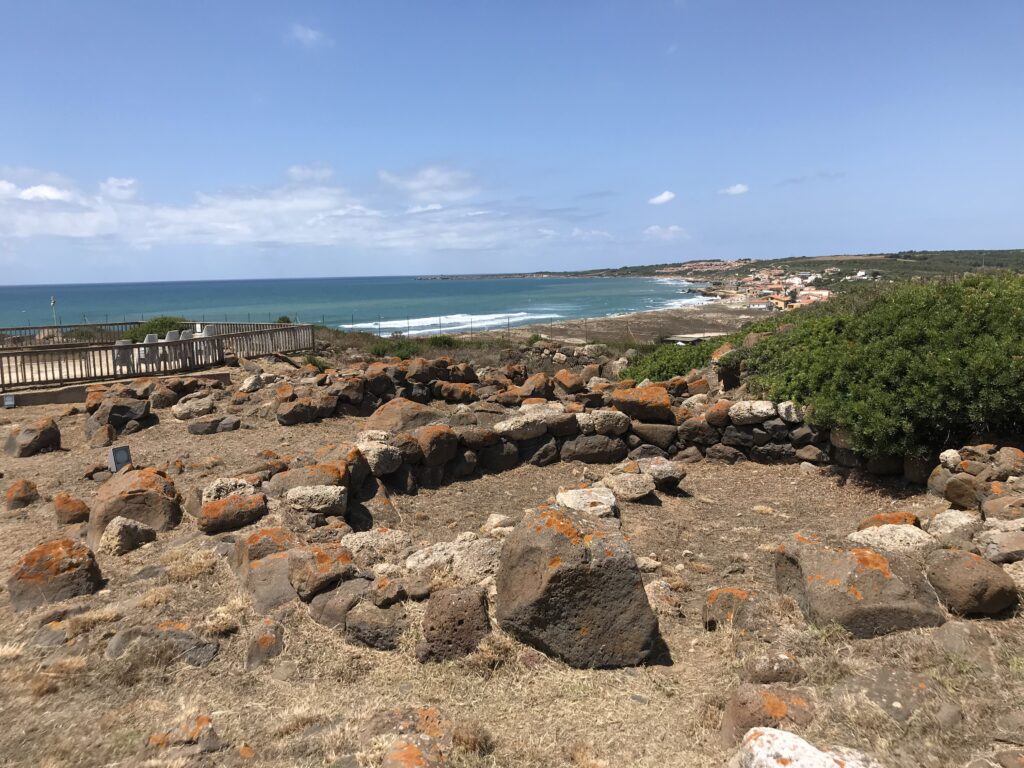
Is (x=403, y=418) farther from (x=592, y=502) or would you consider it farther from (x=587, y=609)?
(x=587, y=609)

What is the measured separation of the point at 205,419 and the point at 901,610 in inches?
469

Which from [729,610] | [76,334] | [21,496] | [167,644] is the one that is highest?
[76,334]

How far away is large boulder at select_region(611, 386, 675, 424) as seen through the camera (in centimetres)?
1110

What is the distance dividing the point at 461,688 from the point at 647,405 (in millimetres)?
7274

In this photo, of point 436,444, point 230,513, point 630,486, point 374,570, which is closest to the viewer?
point 374,570

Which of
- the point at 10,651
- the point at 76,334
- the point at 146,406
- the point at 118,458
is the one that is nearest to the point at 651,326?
the point at 76,334

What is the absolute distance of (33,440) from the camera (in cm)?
1095

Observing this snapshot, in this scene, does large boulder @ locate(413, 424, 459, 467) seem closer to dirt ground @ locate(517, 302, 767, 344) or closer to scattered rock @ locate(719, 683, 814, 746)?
scattered rock @ locate(719, 683, 814, 746)

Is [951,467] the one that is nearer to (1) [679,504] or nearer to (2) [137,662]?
(1) [679,504]

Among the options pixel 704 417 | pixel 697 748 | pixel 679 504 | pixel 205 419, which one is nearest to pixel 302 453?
pixel 205 419

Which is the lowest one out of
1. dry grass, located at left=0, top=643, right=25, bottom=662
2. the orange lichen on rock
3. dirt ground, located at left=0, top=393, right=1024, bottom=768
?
dirt ground, located at left=0, top=393, right=1024, bottom=768

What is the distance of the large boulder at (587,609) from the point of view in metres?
4.82

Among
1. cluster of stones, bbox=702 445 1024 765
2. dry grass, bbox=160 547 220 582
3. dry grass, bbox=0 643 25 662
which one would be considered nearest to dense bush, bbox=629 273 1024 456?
Answer: cluster of stones, bbox=702 445 1024 765

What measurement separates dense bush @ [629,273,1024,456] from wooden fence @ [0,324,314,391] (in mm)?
15486
